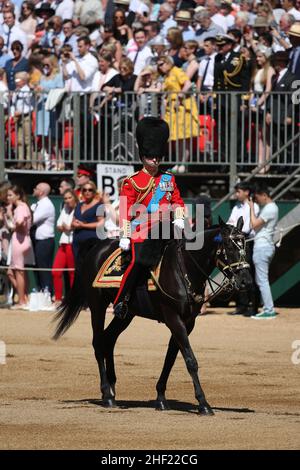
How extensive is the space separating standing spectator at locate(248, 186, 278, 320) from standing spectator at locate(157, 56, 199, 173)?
1.91m

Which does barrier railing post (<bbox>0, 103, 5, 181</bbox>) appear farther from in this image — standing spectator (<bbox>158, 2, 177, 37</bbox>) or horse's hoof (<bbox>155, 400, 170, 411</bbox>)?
horse's hoof (<bbox>155, 400, 170, 411</bbox>)

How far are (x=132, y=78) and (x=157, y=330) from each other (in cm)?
460

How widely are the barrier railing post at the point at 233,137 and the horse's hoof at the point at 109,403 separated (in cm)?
876

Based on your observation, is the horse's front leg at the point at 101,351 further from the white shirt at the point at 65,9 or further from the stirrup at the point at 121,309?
the white shirt at the point at 65,9

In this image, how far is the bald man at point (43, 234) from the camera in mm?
20656

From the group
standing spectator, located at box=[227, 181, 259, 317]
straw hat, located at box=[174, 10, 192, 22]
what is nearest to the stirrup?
standing spectator, located at box=[227, 181, 259, 317]

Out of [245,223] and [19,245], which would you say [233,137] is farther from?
[19,245]

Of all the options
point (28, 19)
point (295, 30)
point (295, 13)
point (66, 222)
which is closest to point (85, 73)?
point (66, 222)

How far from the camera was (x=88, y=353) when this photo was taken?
16125mm

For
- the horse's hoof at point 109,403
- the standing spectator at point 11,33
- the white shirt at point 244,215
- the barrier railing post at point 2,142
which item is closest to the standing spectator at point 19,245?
the barrier railing post at point 2,142

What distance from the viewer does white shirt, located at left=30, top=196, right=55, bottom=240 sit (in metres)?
20.6

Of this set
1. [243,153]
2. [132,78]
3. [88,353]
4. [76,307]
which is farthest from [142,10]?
[76,307]

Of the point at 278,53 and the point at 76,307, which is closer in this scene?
the point at 76,307
